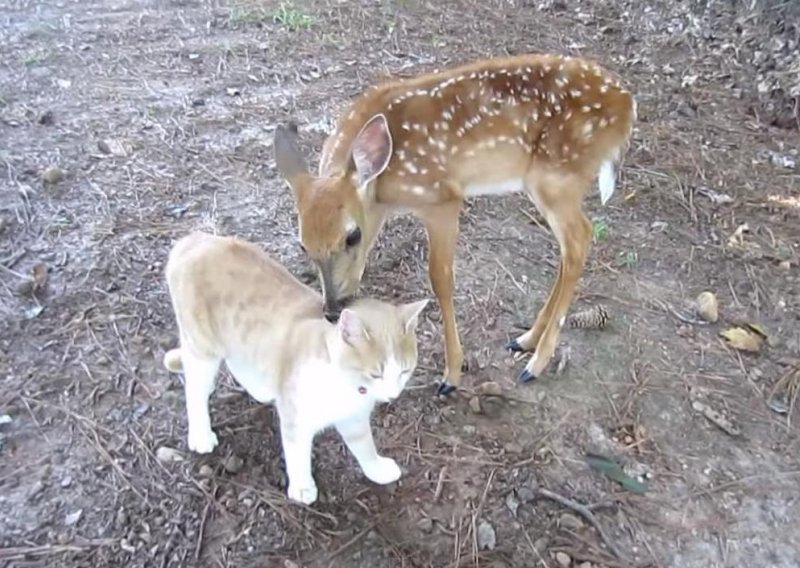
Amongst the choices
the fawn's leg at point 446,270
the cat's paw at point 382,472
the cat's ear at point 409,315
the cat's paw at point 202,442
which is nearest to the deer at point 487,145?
the fawn's leg at point 446,270

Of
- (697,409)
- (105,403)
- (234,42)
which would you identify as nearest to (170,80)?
(234,42)

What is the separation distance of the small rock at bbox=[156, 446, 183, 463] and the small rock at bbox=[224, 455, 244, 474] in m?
0.16

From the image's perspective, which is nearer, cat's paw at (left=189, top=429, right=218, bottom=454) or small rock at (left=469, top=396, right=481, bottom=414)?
cat's paw at (left=189, top=429, right=218, bottom=454)

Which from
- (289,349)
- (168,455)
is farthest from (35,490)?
(289,349)

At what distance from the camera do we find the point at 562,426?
10.6ft

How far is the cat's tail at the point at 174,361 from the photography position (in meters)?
3.18

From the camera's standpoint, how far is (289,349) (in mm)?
2693

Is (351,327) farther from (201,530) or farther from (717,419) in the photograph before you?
(717,419)

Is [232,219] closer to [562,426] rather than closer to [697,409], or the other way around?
[562,426]

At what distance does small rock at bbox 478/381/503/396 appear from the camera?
336cm

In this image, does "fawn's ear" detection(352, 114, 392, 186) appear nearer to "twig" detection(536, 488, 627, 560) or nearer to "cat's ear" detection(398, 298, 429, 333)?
"cat's ear" detection(398, 298, 429, 333)

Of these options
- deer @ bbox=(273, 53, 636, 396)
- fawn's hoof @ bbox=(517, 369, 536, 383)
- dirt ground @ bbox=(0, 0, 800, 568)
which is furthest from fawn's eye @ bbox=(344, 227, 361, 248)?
A: fawn's hoof @ bbox=(517, 369, 536, 383)

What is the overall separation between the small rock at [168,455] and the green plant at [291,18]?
3.66 meters

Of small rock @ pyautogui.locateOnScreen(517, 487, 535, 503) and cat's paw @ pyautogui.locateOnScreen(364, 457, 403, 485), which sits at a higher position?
cat's paw @ pyautogui.locateOnScreen(364, 457, 403, 485)
